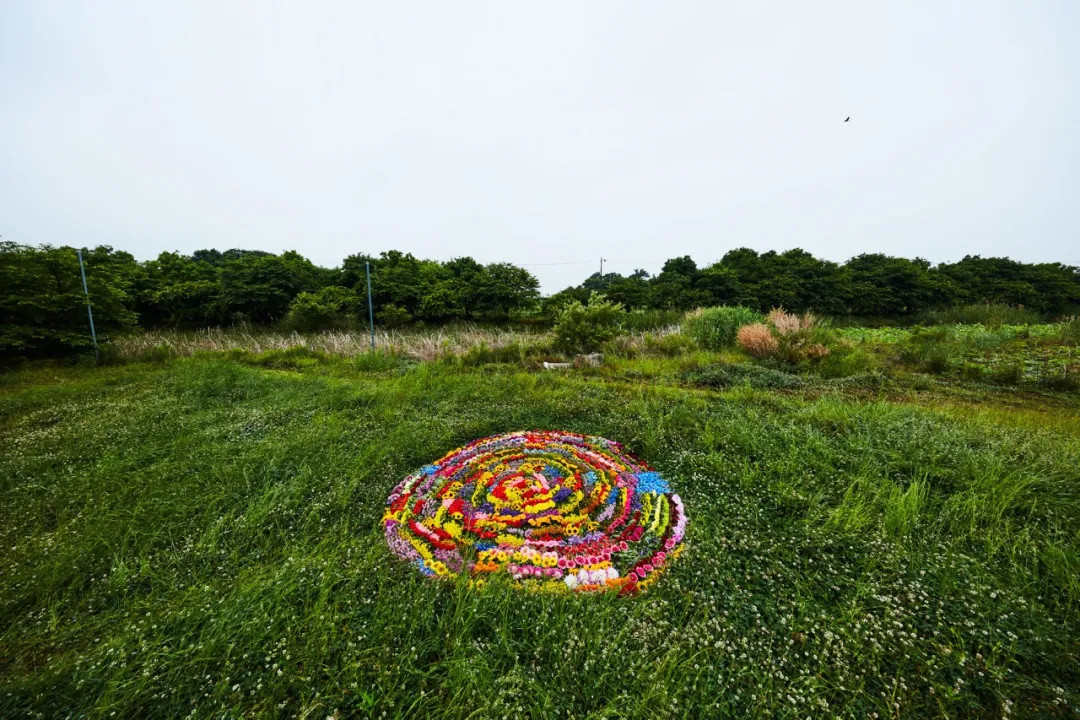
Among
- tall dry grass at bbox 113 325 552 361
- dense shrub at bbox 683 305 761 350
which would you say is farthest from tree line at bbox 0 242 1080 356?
dense shrub at bbox 683 305 761 350

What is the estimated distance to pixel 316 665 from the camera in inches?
63.0

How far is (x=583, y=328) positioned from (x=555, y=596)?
7387 millimetres

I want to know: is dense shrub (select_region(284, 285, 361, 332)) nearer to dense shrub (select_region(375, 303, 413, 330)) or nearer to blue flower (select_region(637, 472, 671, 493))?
dense shrub (select_region(375, 303, 413, 330))

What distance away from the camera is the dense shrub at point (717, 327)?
32.7ft

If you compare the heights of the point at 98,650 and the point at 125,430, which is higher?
the point at 125,430

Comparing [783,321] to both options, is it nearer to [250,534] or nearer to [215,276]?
[250,534]

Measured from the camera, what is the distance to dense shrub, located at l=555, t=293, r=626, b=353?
29.9 feet

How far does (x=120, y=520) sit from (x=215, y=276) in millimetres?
15505

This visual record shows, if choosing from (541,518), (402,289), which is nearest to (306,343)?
(402,289)

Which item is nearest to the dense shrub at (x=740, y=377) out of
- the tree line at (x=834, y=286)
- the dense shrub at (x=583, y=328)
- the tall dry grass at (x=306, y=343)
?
the dense shrub at (x=583, y=328)

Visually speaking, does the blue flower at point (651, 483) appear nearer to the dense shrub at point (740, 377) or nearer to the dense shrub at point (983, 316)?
the dense shrub at point (740, 377)

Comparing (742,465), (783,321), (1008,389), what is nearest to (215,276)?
(742,465)

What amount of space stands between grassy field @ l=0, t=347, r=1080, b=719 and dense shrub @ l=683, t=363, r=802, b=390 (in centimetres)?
193

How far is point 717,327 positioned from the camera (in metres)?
10.4
